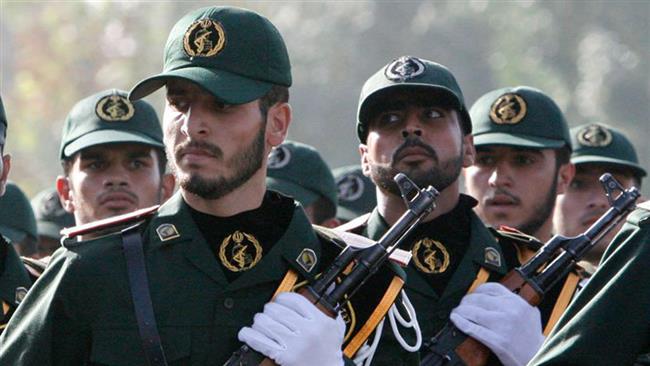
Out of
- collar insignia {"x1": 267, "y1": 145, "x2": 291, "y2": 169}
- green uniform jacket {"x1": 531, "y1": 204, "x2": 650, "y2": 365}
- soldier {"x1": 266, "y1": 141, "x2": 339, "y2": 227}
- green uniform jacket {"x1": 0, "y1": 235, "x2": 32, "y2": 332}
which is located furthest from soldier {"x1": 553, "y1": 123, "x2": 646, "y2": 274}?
green uniform jacket {"x1": 531, "y1": 204, "x2": 650, "y2": 365}

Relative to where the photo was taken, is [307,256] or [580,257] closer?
[307,256]

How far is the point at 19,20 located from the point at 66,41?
1.24 metres

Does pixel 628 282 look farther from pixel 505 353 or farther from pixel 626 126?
pixel 626 126

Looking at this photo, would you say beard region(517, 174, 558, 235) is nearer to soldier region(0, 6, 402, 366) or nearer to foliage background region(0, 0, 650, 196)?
soldier region(0, 6, 402, 366)

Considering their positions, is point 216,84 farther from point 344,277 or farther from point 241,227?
point 344,277

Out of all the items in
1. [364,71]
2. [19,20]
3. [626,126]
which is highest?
[626,126]

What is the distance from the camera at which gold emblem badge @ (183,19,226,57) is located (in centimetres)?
693

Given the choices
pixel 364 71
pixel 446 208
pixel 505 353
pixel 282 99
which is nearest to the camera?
pixel 282 99

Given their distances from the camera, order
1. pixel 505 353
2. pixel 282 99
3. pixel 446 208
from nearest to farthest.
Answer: pixel 282 99 → pixel 505 353 → pixel 446 208

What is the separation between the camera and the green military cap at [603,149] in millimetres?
11430

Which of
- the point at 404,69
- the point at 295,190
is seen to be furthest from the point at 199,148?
the point at 295,190

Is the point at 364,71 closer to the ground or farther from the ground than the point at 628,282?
closer to the ground

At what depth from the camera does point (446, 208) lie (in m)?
8.45

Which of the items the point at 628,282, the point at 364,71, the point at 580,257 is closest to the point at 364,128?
the point at 580,257
